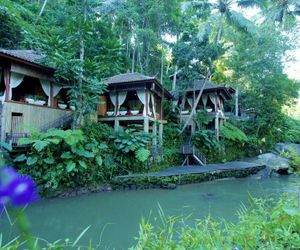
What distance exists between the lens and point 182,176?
1254 centimetres

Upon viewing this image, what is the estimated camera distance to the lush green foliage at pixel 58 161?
9.23m

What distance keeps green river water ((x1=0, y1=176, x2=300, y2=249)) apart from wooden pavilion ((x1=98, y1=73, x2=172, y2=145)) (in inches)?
185

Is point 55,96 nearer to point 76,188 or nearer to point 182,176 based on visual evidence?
point 76,188

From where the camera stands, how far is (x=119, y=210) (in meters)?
8.05

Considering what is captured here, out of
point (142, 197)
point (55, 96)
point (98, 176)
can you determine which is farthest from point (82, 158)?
point (55, 96)

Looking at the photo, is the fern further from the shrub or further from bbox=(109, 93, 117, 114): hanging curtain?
bbox=(109, 93, 117, 114): hanging curtain

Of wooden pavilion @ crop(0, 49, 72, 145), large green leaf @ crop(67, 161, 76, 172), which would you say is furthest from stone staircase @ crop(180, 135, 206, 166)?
large green leaf @ crop(67, 161, 76, 172)

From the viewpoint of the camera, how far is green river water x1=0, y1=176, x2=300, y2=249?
5.98 metres

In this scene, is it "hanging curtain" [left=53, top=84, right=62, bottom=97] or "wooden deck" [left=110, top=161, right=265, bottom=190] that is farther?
"hanging curtain" [left=53, top=84, right=62, bottom=97]

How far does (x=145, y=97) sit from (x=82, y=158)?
5.64 metres

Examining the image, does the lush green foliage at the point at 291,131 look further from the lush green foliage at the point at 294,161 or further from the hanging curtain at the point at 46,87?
the lush green foliage at the point at 294,161

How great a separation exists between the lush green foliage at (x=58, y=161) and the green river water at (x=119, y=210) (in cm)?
73

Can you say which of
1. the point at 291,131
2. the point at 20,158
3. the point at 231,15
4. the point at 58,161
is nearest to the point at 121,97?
the point at 58,161

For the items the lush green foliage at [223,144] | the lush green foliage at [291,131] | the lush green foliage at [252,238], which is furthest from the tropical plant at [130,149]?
the lush green foliage at [291,131]
